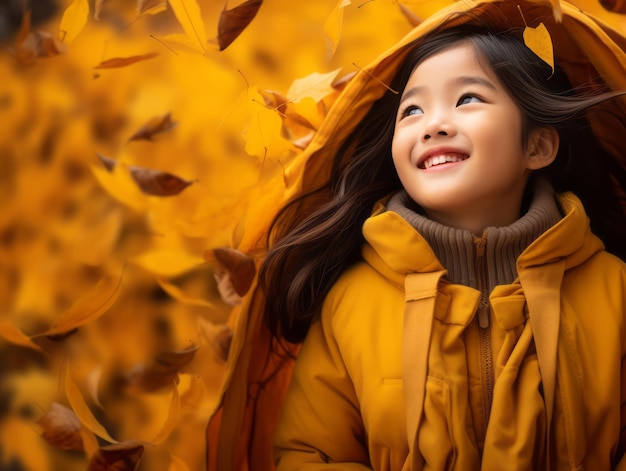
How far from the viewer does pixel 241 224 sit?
1562 mm

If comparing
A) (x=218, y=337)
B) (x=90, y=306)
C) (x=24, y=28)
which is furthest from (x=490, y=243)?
(x=24, y=28)

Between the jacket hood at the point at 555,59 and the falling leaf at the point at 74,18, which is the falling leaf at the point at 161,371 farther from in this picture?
the falling leaf at the point at 74,18

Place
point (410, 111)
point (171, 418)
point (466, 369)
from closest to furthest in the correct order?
point (466, 369) < point (410, 111) < point (171, 418)

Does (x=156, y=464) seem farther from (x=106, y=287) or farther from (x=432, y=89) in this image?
(x=432, y=89)

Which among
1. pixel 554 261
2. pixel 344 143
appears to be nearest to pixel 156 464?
pixel 344 143

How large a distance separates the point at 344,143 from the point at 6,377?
2.51 ft

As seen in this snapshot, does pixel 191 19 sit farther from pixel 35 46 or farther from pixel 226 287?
pixel 226 287

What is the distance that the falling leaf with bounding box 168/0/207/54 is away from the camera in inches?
57.9

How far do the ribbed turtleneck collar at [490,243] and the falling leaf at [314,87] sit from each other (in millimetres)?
374

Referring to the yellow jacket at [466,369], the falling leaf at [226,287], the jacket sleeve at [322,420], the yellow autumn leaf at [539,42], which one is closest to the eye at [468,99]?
the yellow autumn leaf at [539,42]

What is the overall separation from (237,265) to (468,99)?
528 millimetres

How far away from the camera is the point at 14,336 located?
1512mm

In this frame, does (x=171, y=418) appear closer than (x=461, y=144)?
No

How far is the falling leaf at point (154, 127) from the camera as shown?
1.63 metres
